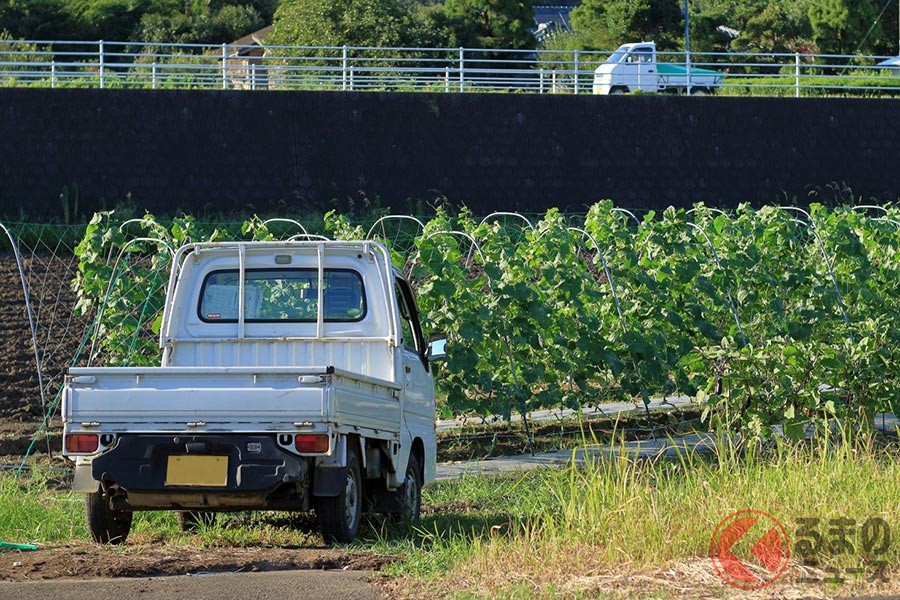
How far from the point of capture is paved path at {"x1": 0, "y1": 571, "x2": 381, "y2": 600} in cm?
576

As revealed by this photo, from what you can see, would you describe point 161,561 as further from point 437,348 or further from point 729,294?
point 729,294

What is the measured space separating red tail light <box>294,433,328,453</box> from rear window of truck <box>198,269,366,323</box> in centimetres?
160

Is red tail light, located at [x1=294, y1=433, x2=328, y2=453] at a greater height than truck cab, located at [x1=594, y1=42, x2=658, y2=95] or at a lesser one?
lesser

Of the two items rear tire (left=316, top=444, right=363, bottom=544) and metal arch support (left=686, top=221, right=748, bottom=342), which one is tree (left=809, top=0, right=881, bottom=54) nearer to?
metal arch support (left=686, top=221, right=748, bottom=342)

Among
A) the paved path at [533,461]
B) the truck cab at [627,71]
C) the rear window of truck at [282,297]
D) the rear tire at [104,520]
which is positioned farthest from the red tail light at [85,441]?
the truck cab at [627,71]

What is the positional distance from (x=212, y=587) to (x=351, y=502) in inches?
57.8

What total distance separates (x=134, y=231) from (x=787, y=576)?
16045 mm

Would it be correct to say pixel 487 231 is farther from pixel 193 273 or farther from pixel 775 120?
pixel 775 120

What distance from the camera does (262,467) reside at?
22.1 ft

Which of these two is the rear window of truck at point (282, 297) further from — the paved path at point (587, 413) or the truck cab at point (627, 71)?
the truck cab at point (627, 71)

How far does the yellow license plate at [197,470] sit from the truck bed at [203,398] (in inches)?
6.2

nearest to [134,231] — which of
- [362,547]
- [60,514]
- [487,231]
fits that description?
[487,231]

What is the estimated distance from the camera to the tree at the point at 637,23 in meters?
45.0

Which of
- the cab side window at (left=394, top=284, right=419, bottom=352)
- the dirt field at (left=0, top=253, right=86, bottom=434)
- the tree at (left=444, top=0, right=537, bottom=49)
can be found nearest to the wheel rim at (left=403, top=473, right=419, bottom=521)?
the cab side window at (left=394, top=284, right=419, bottom=352)
